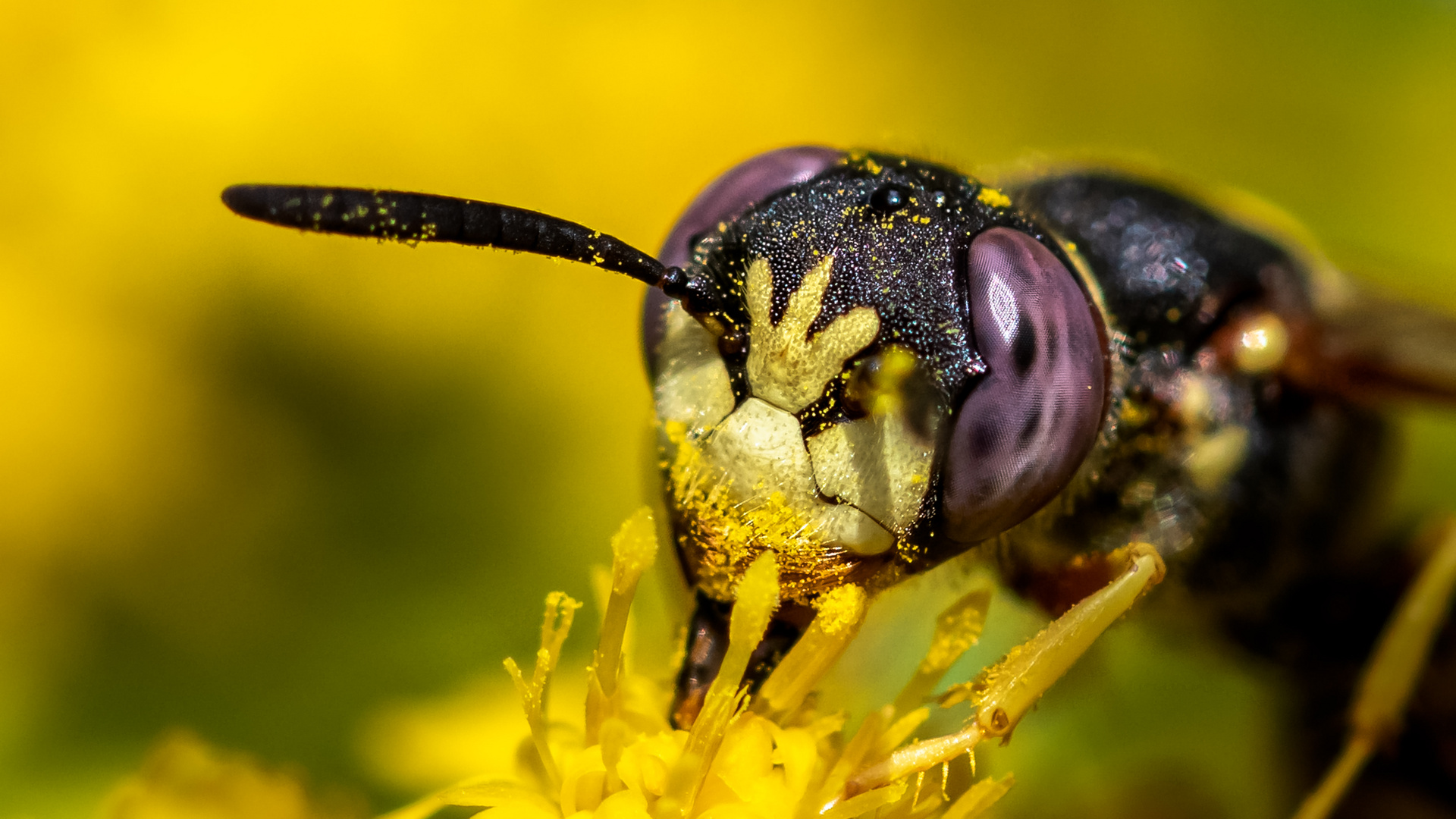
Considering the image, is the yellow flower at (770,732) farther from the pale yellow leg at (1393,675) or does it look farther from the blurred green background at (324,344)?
the blurred green background at (324,344)

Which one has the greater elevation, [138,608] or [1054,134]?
[1054,134]

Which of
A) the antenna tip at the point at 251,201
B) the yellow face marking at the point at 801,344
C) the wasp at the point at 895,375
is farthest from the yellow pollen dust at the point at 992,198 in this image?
the antenna tip at the point at 251,201

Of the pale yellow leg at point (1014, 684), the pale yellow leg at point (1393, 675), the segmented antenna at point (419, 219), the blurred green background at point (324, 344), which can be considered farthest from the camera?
the blurred green background at point (324, 344)

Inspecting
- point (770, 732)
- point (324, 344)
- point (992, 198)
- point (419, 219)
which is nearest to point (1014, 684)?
point (770, 732)

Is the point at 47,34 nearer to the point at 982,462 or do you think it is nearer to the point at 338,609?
the point at 338,609

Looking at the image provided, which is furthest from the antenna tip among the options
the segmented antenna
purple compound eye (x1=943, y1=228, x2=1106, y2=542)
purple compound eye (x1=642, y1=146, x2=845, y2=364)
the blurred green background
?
the blurred green background

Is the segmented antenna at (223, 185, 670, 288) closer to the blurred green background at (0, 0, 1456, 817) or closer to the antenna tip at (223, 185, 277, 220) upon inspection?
the antenna tip at (223, 185, 277, 220)

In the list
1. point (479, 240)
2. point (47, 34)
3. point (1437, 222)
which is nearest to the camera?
point (479, 240)

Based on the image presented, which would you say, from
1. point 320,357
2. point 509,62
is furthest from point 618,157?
point 320,357
